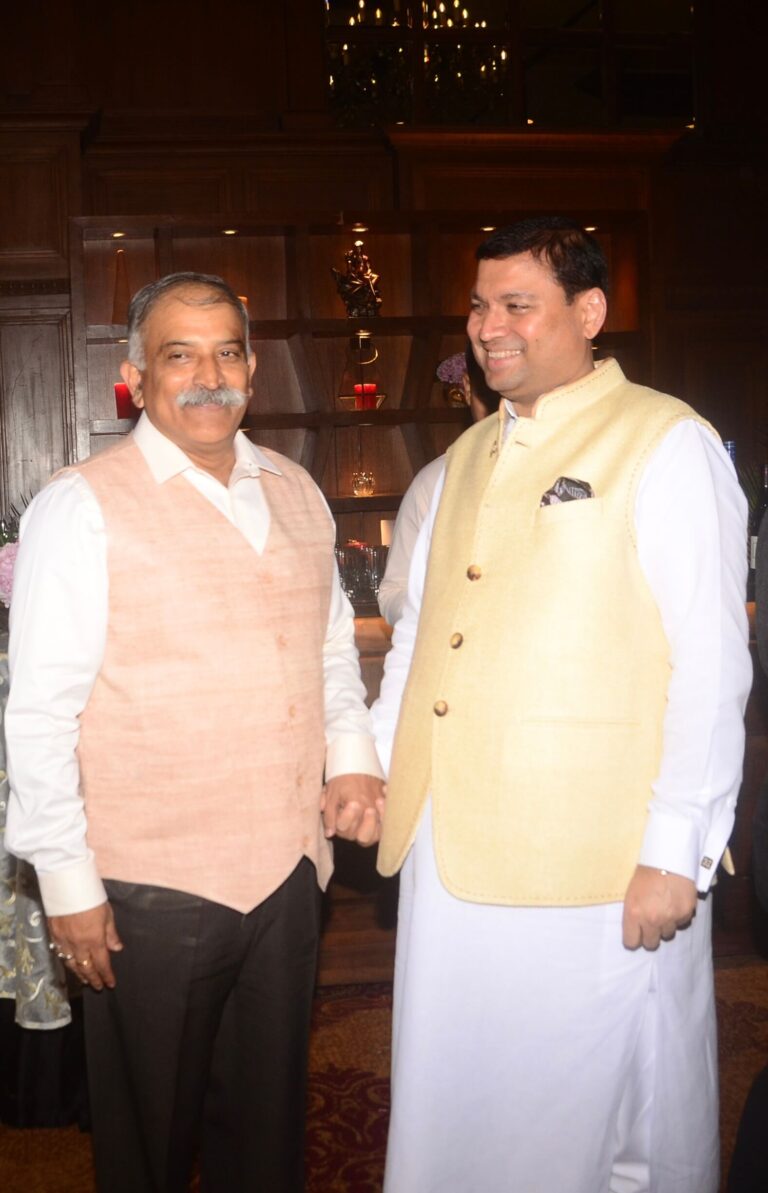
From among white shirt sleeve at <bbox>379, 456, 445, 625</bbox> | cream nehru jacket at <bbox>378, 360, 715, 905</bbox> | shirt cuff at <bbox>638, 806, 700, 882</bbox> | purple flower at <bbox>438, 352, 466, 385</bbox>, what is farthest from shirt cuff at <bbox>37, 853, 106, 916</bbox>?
purple flower at <bbox>438, 352, 466, 385</bbox>

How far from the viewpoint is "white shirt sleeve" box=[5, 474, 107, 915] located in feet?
5.59

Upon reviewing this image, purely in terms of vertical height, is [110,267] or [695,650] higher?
[110,267]

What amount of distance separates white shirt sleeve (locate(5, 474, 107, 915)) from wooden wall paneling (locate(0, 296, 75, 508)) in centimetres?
408

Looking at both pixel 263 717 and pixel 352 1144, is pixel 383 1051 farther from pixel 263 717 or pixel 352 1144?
pixel 263 717

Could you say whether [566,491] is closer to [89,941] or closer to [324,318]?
[89,941]

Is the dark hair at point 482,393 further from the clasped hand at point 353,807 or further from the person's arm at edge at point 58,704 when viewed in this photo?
the person's arm at edge at point 58,704

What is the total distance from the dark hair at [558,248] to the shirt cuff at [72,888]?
3.74 ft

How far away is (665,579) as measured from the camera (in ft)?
5.48

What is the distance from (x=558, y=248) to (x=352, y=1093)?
6.58ft

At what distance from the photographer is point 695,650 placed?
5.38 ft

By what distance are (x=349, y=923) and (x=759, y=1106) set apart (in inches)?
75.1

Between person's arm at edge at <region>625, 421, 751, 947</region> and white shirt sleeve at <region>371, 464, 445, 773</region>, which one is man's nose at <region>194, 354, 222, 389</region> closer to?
white shirt sleeve at <region>371, 464, 445, 773</region>

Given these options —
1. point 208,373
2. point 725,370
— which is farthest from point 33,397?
point 208,373

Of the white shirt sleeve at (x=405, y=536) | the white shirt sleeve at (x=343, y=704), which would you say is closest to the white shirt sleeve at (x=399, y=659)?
the white shirt sleeve at (x=343, y=704)
